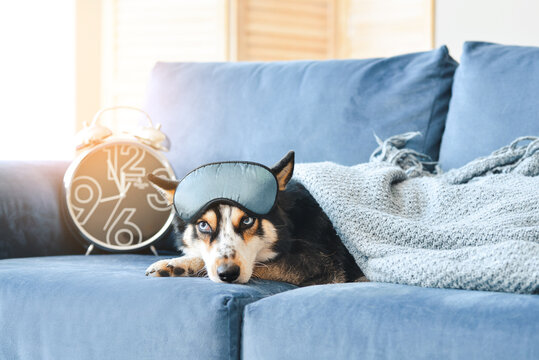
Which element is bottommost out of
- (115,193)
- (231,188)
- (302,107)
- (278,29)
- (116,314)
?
(116,314)

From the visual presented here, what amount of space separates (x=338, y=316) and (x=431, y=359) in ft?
0.56

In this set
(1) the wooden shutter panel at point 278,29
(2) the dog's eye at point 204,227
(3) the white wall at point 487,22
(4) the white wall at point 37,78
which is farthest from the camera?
(1) the wooden shutter panel at point 278,29

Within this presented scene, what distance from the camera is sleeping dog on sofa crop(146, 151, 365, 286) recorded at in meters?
1.41

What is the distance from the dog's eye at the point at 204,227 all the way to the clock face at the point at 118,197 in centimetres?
43

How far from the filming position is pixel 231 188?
4.64ft

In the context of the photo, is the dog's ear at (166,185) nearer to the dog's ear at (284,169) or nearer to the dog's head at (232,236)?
the dog's head at (232,236)

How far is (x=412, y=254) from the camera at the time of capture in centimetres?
127

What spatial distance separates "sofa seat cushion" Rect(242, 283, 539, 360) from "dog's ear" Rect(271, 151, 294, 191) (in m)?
0.32

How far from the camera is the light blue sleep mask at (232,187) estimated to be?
4.64ft

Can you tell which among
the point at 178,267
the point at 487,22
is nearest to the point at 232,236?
the point at 178,267

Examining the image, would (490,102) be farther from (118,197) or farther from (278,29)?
(278,29)

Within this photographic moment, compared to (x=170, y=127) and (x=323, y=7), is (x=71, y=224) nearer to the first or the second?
(x=170, y=127)

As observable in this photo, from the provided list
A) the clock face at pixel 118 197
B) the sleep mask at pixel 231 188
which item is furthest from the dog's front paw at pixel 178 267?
the clock face at pixel 118 197

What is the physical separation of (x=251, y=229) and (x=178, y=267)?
0.60ft
